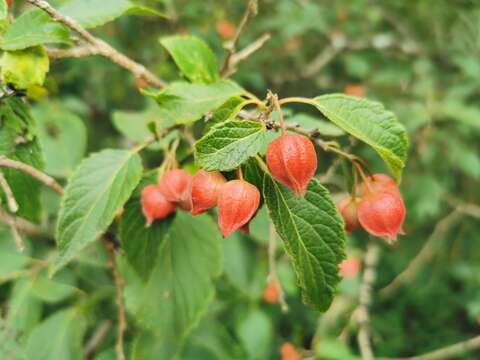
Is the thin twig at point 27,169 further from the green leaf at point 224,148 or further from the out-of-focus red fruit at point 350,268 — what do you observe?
the out-of-focus red fruit at point 350,268

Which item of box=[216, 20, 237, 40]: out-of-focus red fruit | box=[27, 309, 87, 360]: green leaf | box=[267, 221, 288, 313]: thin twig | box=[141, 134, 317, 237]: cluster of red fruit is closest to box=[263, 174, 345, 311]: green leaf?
box=[141, 134, 317, 237]: cluster of red fruit

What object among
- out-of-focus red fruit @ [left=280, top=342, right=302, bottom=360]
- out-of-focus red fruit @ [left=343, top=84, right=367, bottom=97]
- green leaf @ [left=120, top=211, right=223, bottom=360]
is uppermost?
green leaf @ [left=120, top=211, right=223, bottom=360]

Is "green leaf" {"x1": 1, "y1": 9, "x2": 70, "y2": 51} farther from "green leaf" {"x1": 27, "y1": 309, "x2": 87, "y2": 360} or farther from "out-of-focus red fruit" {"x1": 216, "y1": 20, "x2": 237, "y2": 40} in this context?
"out-of-focus red fruit" {"x1": 216, "y1": 20, "x2": 237, "y2": 40}

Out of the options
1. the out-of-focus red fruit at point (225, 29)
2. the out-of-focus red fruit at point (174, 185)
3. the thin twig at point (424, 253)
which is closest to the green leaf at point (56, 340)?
the out-of-focus red fruit at point (174, 185)

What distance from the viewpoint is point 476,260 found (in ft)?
11.7

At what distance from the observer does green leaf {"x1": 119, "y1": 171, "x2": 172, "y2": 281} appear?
3.78 feet

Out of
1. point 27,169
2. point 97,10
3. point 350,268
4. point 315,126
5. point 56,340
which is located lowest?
point 350,268

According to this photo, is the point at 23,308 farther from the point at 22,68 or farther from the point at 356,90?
the point at 356,90

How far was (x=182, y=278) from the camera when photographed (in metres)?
1.34

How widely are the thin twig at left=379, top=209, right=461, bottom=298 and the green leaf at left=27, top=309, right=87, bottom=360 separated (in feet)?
5.16

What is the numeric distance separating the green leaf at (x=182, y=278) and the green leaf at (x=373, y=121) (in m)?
A: 0.57

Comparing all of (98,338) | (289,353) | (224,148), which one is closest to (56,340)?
(98,338)

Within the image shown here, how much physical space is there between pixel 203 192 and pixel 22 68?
47 cm

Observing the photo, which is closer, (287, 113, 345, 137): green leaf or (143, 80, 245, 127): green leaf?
(143, 80, 245, 127): green leaf
